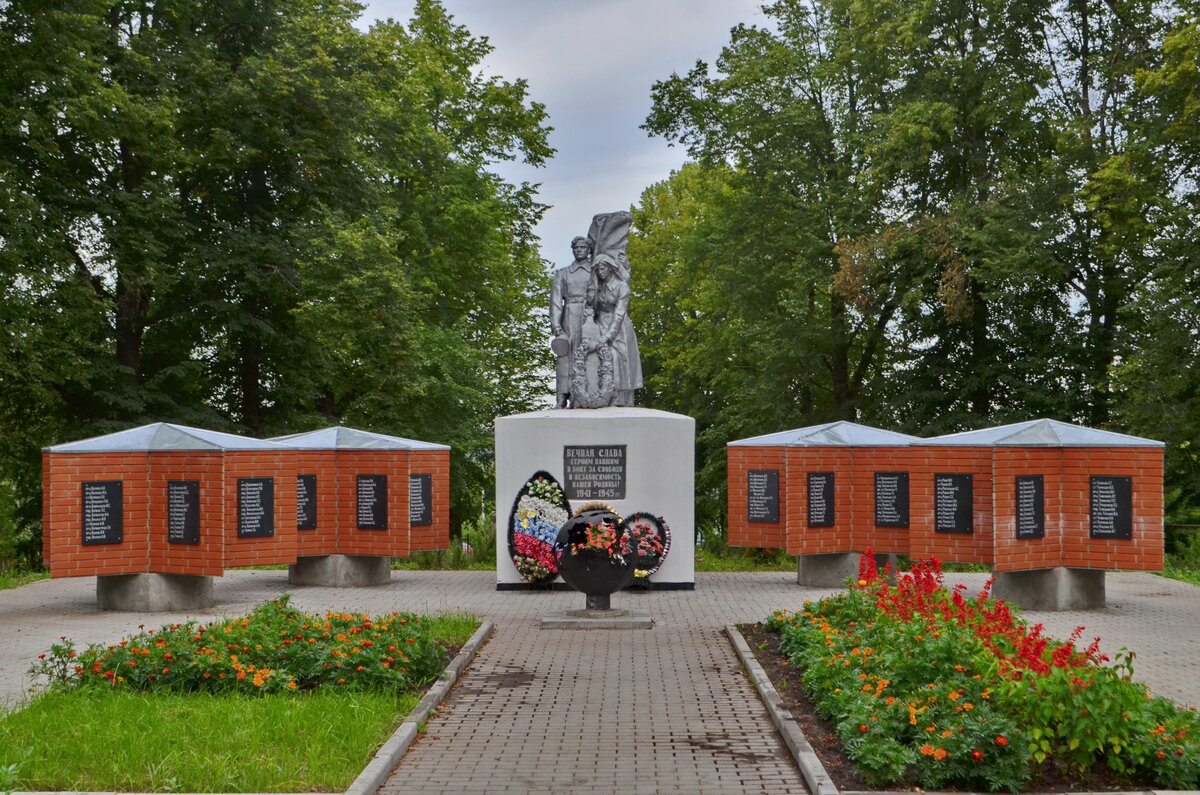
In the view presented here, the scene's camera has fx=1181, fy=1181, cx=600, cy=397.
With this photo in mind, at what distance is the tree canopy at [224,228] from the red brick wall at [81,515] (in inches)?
222

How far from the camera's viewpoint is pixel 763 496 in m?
17.5

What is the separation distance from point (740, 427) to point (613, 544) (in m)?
17.3

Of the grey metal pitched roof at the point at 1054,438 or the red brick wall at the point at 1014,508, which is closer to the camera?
the red brick wall at the point at 1014,508

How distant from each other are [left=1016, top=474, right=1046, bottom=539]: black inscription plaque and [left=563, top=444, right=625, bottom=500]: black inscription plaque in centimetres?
523

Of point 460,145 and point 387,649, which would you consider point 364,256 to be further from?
point 387,649

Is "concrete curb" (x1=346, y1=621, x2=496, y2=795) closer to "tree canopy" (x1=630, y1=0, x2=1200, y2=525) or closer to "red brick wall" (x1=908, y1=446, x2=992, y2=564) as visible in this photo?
"red brick wall" (x1=908, y1=446, x2=992, y2=564)

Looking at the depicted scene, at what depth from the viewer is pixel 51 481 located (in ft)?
45.9

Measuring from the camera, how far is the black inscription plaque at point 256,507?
15.0 metres

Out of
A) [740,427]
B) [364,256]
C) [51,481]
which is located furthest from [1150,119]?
[51,481]

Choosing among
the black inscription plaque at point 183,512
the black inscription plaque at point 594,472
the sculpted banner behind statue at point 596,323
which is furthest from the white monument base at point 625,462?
the black inscription plaque at point 183,512

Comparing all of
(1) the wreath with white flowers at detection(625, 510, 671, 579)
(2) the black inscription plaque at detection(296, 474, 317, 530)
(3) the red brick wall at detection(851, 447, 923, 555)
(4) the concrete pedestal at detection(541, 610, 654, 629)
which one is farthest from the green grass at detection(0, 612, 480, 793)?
(3) the red brick wall at detection(851, 447, 923, 555)

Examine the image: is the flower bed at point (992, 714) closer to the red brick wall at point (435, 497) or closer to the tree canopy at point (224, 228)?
the red brick wall at point (435, 497)

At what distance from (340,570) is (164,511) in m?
3.49

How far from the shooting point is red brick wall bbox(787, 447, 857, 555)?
16.7m
